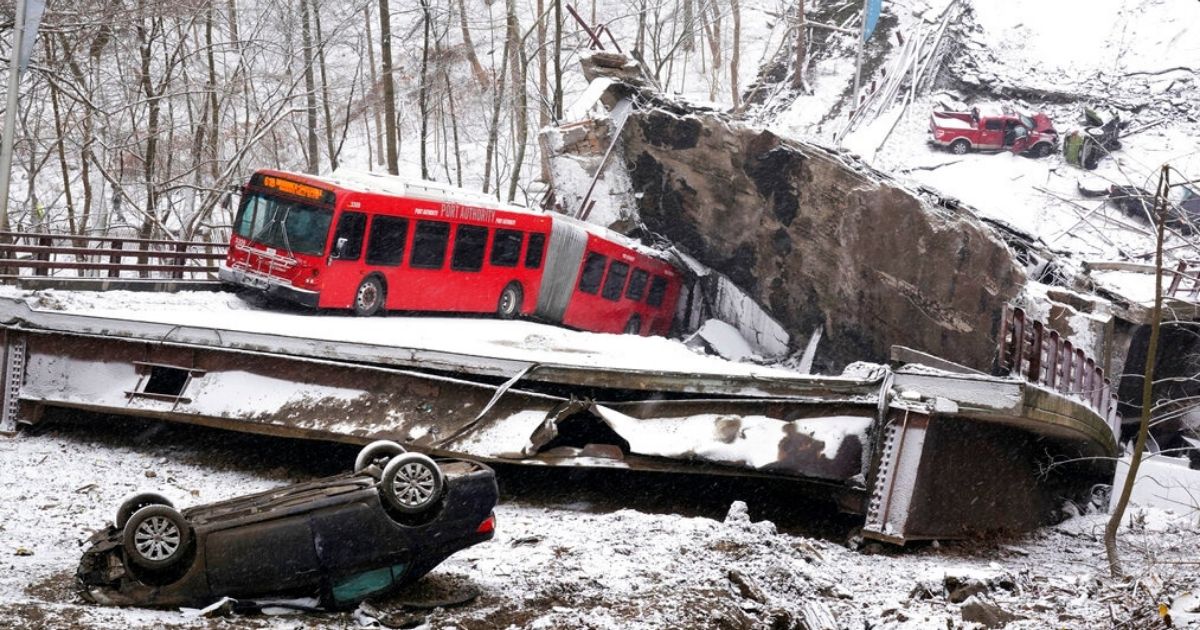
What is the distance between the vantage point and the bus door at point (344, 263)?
16984 millimetres

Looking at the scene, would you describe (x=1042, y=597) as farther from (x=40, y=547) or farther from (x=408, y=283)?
(x=408, y=283)

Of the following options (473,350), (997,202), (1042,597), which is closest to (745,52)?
(997,202)

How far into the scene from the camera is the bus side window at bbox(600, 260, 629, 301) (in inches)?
916

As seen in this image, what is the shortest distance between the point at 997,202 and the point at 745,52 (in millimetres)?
21710

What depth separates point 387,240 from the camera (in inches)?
709

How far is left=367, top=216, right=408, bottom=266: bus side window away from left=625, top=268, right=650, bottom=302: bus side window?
7013mm

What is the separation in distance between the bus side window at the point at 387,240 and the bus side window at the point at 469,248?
4.17 feet

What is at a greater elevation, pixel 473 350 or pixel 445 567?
pixel 473 350

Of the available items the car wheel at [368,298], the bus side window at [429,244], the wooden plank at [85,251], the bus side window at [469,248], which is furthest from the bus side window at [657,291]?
the wooden plank at [85,251]

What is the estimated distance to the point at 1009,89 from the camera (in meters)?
41.2

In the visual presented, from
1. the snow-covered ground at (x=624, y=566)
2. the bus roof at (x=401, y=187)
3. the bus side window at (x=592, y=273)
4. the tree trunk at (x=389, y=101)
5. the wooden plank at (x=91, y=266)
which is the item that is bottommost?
the snow-covered ground at (x=624, y=566)

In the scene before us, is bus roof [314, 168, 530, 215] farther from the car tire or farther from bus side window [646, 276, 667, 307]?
the car tire

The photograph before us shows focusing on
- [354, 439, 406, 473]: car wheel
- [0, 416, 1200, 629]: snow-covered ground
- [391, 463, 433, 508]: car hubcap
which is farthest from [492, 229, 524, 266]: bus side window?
[391, 463, 433, 508]: car hubcap

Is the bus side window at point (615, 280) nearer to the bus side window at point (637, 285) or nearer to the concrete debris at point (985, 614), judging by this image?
the bus side window at point (637, 285)
